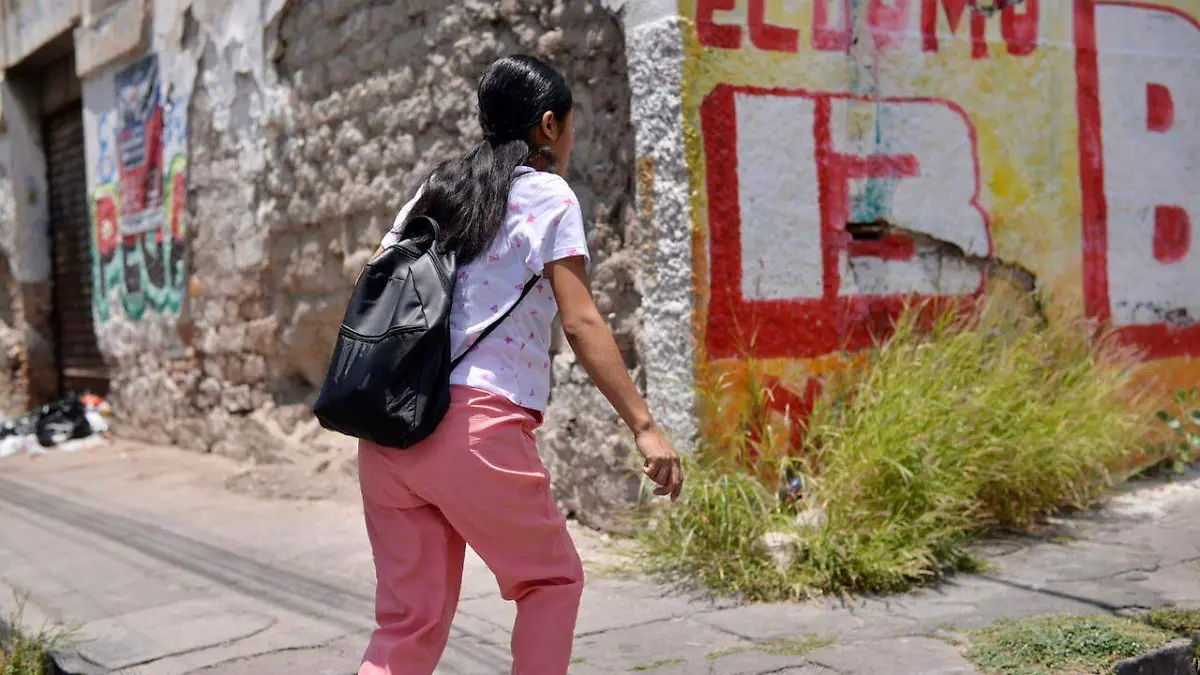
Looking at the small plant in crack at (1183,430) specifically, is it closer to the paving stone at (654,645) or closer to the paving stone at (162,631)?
the paving stone at (654,645)

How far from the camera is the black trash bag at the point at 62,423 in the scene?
7945mm

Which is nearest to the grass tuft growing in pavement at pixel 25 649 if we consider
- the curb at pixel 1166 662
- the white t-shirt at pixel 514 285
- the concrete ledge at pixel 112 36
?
the white t-shirt at pixel 514 285

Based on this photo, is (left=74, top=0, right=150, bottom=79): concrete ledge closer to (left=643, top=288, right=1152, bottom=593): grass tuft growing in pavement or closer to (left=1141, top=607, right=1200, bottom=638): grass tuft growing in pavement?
(left=643, top=288, right=1152, bottom=593): grass tuft growing in pavement

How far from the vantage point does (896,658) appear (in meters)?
2.92

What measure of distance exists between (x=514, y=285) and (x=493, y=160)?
0.24 meters

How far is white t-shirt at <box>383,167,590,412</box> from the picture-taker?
81.4 inches

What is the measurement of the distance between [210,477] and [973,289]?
4.06 m

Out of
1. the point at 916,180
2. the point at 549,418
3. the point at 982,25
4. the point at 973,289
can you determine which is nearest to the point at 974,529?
the point at 973,289

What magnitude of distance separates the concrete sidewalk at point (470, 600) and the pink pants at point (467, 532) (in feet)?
2.97

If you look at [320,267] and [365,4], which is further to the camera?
[320,267]

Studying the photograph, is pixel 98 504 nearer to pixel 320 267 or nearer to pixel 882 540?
pixel 320 267

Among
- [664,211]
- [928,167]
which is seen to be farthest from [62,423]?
[928,167]

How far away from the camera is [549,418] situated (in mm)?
4578

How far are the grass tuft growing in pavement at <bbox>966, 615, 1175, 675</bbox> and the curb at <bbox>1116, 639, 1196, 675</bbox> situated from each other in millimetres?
21
